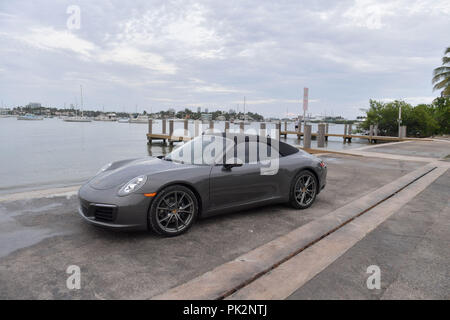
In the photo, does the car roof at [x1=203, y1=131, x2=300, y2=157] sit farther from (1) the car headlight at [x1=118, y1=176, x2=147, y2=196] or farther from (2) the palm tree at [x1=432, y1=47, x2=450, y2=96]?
(2) the palm tree at [x1=432, y1=47, x2=450, y2=96]

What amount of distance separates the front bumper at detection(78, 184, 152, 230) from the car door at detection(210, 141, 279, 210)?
0.97 metres

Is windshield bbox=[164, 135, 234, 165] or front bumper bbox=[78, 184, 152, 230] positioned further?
windshield bbox=[164, 135, 234, 165]

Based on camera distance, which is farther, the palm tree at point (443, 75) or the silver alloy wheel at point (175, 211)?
the palm tree at point (443, 75)

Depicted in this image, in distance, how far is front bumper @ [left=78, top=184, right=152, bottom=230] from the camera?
3.58 m

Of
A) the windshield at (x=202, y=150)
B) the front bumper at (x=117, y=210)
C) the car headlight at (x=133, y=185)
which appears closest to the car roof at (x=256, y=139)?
the windshield at (x=202, y=150)

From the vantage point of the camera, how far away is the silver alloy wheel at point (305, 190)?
204 inches

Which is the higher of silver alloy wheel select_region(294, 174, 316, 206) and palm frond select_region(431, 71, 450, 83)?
palm frond select_region(431, 71, 450, 83)

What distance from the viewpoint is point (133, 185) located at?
3.74m

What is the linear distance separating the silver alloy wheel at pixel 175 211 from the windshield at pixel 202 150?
62 centimetres

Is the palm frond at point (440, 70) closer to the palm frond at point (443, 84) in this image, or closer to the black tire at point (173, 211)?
the palm frond at point (443, 84)

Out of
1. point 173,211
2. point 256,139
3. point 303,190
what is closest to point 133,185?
point 173,211

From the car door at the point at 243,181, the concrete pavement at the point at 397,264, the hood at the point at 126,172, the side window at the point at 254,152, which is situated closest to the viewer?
the concrete pavement at the point at 397,264

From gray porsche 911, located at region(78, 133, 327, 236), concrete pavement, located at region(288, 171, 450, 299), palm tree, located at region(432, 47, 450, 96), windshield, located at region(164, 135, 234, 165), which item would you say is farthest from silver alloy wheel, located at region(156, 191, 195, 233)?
palm tree, located at region(432, 47, 450, 96)
